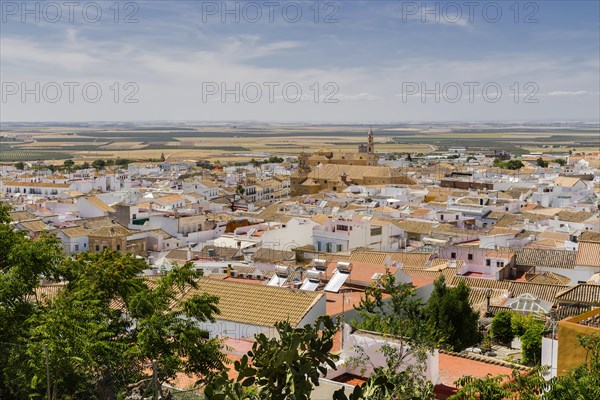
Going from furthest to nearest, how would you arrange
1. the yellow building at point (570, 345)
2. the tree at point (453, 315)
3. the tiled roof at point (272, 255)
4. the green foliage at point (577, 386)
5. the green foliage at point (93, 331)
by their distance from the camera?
the tiled roof at point (272, 255) → the tree at point (453, 315) → the yellow building at point (570, 345) → the green foliage at point (93, 331) → the green foliage at point (577, 386)

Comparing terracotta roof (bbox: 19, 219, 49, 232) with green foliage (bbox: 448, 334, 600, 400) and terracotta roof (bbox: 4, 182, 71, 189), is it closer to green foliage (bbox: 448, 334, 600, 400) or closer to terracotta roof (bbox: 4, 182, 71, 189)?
terracotta roof (bbox: 4, 182, 71, 189)

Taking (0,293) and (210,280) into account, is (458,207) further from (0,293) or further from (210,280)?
(0,293)

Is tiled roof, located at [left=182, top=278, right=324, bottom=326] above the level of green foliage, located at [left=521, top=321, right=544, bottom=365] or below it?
above

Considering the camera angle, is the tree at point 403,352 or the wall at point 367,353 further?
the wall at point 367,353

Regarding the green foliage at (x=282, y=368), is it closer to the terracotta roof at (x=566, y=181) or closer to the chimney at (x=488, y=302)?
the chimney at (x=488, y=302)

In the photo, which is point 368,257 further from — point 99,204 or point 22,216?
point 99,204

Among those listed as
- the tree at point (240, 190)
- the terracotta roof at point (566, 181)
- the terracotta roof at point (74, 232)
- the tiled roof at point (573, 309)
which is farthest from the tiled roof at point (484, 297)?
the tree at point (240, 190)

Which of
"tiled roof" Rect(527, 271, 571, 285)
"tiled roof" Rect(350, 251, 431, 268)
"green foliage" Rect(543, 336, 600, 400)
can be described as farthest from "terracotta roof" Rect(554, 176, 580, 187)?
"green foliage" Rect(543, 336, 600, 400)
